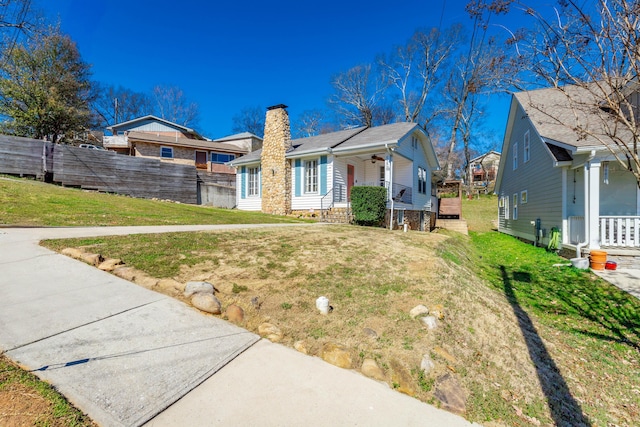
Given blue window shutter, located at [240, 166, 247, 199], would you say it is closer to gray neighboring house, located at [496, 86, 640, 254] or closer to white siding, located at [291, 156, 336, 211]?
white siding, located at [291, 156, 336, 211]

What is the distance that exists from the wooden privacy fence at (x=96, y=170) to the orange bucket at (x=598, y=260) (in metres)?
19.8

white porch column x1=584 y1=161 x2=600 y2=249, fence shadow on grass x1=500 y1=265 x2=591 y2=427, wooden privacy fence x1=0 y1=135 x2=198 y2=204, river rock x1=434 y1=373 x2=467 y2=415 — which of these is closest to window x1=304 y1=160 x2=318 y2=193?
wooden privacy fence x1=0 y1=135 x2=198 y2=204

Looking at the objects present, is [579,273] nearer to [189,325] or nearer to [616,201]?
[616,201]

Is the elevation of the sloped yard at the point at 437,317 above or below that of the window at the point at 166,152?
below

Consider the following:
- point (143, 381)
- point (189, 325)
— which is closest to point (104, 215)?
point (189, 325)

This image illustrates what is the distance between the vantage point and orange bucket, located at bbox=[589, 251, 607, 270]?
26.0 feet

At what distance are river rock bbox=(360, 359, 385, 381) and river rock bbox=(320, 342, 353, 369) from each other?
5.2 inches

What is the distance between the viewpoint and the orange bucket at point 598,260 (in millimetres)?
7938

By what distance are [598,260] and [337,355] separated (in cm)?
858

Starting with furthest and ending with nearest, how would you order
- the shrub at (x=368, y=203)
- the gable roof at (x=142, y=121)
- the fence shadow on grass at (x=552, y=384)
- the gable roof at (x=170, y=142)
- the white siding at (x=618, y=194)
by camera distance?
the gable roof at (x=142, y=121)
the gable roof at (x=170, y=142)
the shrub at (x=368, y=203)
the white siding at (x=618, y=194)
the fence shadow on grass at (x=552, y=384)

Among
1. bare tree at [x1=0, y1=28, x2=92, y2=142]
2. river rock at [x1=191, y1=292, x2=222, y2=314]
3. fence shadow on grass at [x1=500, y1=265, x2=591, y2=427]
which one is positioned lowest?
fence shadow on grass at [x1=500, y1=265, x2=591, y2=427]

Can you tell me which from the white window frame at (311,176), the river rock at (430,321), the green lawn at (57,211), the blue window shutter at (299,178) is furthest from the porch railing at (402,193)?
the river rock at (430,321)

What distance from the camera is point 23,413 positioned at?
5.89 feet

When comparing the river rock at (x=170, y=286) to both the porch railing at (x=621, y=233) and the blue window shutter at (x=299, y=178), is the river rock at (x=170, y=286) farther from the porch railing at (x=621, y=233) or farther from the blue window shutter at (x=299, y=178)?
the blue window shutter at (x=299, y=178)
